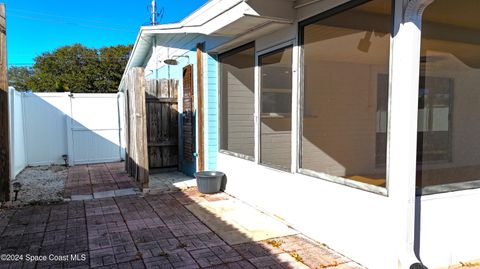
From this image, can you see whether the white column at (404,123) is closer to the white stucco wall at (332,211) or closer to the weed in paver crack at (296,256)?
the white stucco wall at (332,211)

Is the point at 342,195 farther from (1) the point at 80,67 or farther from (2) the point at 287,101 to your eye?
(1) the point at 80,67

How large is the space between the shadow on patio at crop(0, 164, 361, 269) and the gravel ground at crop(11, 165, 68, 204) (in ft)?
1.41

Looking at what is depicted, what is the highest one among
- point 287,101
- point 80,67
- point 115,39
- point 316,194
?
point 115,39

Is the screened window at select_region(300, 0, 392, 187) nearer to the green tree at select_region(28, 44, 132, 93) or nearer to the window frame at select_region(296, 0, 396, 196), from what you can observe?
the window frame at select_region(296, 0, 396, 196)

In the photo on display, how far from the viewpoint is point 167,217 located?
13.9 feet

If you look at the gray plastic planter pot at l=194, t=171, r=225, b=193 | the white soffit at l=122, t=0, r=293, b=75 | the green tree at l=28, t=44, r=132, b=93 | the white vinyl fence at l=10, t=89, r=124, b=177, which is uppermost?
the green tree at l=28, t=44, r=132, b=93

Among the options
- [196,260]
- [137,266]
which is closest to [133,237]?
[137,266]

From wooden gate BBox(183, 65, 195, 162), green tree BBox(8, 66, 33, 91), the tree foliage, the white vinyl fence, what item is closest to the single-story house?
wooden gate BBox(183, 65, 195, 162)

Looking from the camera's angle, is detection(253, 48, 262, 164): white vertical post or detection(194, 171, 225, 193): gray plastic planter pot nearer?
detection(253, 48, 262, 164): white vertical post

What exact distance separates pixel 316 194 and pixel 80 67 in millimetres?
26122

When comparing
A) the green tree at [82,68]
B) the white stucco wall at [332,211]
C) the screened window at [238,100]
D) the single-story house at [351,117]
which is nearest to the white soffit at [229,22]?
the single-story house at [351,117]

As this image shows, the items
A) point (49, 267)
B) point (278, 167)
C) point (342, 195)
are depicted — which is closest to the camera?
point (49, 267)

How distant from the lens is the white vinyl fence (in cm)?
793

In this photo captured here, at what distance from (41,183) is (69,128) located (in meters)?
2.42
